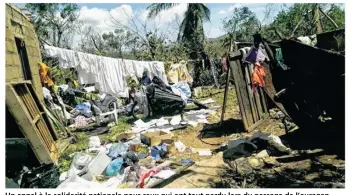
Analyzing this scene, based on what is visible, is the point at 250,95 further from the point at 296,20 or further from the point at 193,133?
the point at 296,20

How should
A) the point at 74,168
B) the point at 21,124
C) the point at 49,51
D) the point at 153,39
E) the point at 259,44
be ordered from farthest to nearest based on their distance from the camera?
the point at 153,39 < the point at 49,51 < the point at 259,44 < the point at 74,168 < the point at 21,124

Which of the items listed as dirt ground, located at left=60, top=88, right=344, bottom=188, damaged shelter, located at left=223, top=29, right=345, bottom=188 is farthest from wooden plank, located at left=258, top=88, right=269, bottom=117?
damaged shelter, located at left=223, top=29, right=345, bottom=188

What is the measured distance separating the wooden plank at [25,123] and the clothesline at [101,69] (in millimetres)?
4755

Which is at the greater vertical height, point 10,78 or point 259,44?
point 259,44

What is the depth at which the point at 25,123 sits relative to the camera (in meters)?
3.76

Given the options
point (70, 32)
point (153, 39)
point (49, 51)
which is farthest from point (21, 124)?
point (70, 32)

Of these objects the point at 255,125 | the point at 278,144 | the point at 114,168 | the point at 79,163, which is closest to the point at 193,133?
the point at 255,125

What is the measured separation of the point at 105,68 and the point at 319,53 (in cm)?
689

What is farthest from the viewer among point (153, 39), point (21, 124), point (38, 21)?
point (38, 21)

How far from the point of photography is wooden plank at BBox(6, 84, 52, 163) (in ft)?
11.8

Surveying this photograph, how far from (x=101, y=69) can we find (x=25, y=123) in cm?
570

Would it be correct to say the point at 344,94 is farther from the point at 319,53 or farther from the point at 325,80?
the point at 319,53

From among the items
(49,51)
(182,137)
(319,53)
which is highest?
(49,51)

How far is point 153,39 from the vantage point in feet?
53.3
